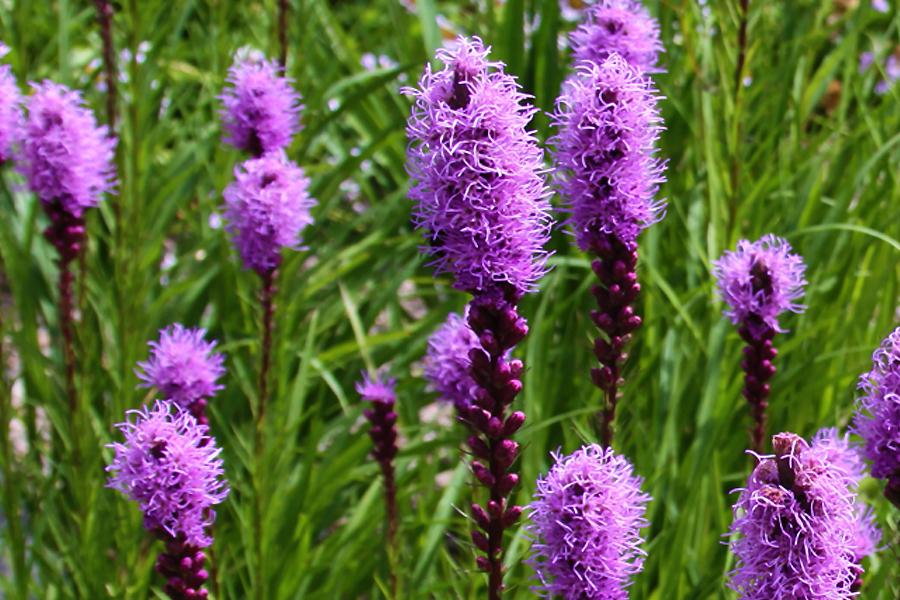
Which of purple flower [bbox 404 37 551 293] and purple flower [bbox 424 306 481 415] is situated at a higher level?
purple flower [bbox 404 37 551 293]

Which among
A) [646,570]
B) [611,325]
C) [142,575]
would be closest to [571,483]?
[611,325]

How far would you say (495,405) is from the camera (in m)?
1.52

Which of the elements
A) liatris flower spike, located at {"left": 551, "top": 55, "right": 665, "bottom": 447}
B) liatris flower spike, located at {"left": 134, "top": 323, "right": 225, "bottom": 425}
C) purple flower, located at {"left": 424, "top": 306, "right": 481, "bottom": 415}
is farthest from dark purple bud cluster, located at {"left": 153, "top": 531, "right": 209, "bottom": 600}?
liatris flower spike, located at {"left": 551, "top": 55, "right": 665, "bottom": 447}

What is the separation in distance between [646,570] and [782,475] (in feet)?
3.29

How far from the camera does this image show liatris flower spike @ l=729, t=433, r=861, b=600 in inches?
47.3

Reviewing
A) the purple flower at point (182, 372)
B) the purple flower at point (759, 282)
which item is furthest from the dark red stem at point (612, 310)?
the purple flower at point (182, 372)

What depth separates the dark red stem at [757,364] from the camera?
1.96 m

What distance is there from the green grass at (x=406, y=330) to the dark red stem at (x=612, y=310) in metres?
0.11

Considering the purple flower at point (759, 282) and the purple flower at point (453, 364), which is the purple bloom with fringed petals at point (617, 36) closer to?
the purple flower at point (759, 282)

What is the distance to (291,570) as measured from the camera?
2383 mm

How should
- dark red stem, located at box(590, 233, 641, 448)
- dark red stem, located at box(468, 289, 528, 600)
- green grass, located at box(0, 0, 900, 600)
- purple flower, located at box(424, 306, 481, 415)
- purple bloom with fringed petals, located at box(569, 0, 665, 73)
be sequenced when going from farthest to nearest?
1. green grass, located at box(0, 0, 900, 600)
2. purple flower, located at box(424, 306, 481, 415)
3. purple bloom with fringed petals, located at box(569, 0, 665, 73)
4. dark red stem, located at box(590, 233, 641, 448)
5. dark red stem, located at box(468, 289, 528, 600)

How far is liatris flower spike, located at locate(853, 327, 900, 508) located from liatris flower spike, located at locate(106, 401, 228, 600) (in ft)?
3.33

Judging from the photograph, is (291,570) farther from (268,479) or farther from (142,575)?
(142,575)

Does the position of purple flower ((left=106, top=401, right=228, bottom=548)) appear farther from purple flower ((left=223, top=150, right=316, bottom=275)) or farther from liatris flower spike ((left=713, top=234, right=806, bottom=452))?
liatris flower spike ((left=713, top=234, right=806, bottom=452))
